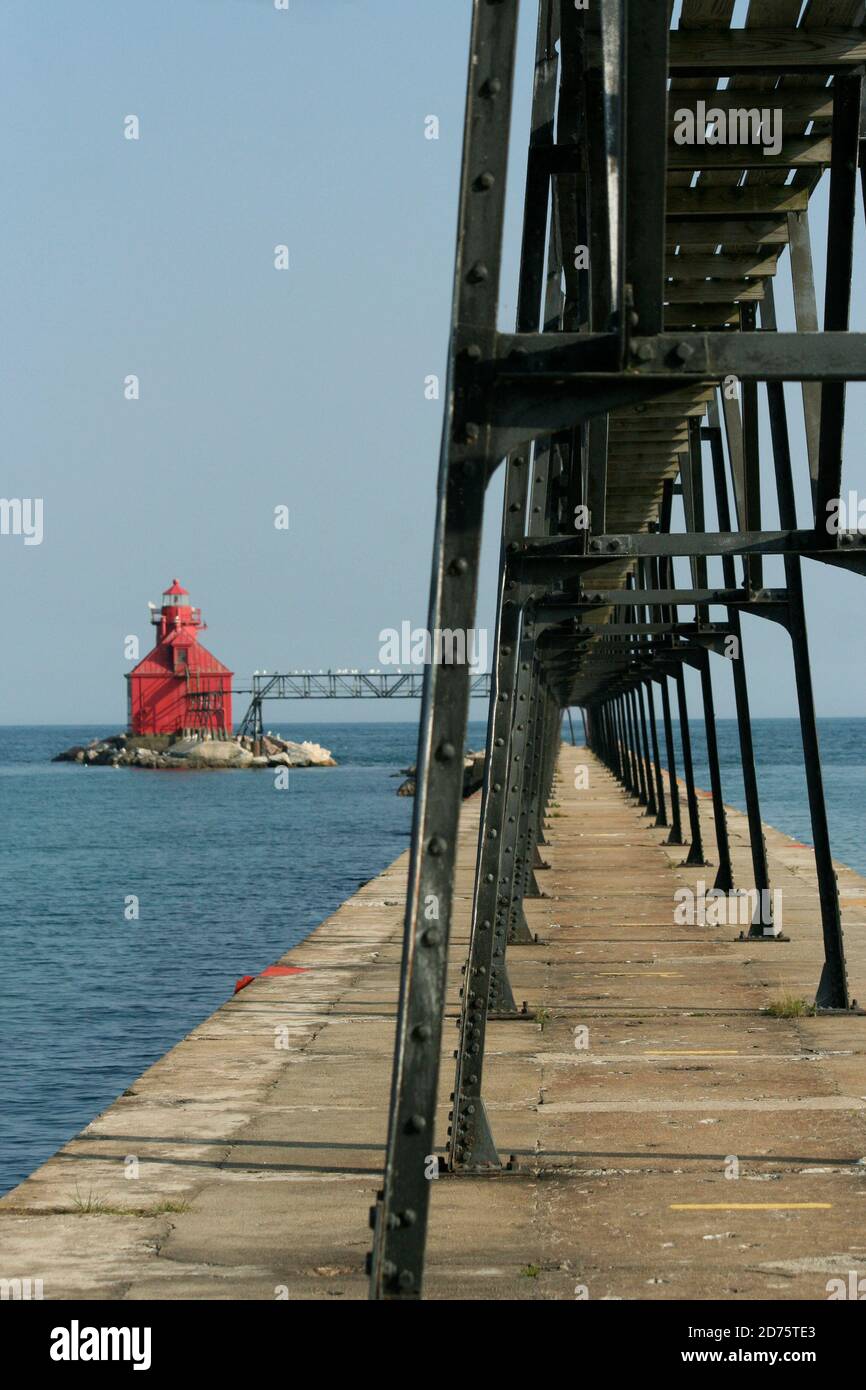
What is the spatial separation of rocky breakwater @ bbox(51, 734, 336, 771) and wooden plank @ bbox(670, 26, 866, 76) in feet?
427

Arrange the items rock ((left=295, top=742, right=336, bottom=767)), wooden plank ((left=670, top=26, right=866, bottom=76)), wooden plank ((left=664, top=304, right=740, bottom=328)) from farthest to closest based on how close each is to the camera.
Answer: rock ((left=295, top=742, right=336, bottom=767)) → wooden plank ((left=664, top=304, right=740, bottom=328)) → wooden plank ((left=670, top=26, right=866, bottom=76))

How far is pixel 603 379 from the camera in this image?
19.1 feet

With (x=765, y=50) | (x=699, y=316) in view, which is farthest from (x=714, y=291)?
(x=765, y=50)

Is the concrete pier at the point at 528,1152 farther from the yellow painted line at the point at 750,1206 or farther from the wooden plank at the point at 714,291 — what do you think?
the wooden plank at the point at 714,291

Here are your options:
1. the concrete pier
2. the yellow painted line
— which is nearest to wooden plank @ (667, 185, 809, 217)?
the concrete pier

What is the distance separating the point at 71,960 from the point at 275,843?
107 feet

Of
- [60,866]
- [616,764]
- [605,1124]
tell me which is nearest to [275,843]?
[60,866]

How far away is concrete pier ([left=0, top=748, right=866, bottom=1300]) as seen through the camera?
25.1 feet

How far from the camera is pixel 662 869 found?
96.0ft

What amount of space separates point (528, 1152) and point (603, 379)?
5517 millimetres

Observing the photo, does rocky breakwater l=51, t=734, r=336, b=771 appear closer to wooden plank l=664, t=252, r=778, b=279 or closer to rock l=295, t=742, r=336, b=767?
rock l=295, t=742, r=336, b=767

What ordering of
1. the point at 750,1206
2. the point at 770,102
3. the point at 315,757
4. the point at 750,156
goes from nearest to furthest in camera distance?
the point at 750,1206, the point at 770,102, the point at 750,156, the point at 315,757

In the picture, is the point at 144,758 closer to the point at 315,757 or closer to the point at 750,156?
the point at 315,757
